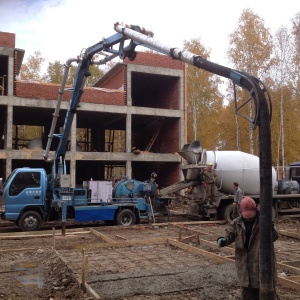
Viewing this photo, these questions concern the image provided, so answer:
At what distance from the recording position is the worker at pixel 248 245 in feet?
16.1

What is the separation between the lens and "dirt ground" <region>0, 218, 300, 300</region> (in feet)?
21.4

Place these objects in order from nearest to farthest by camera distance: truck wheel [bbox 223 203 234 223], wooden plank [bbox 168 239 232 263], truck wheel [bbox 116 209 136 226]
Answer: wooden plank [bbox 168 239 232 263], truck wheel [bbox 116 209 136 226], truck wheel [bbox 223 203 234 223]

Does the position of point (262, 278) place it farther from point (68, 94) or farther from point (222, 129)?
point (222, 129)

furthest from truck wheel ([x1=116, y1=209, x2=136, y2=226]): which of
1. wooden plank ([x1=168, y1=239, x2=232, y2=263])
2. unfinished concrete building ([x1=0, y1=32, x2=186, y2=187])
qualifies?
unfinished concrete building ([x1=0, y1=32, x2=186, y2=187])

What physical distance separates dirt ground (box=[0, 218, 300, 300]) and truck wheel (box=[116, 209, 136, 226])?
264 cm

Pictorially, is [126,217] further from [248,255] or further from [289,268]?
[248,255]

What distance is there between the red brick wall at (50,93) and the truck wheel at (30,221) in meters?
10.0

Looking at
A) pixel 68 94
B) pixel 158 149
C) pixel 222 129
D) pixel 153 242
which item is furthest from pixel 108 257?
pixel 222 129

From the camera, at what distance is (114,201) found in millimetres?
15430

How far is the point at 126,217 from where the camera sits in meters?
15.5

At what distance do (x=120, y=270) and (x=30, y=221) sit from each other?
21.8 ft

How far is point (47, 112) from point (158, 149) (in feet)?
27.1

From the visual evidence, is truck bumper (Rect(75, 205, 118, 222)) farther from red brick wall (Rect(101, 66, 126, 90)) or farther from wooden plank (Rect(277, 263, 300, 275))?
red brick wall (Rect(101, 66, 126, 90))

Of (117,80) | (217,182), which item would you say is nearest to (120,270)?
(217,182)
